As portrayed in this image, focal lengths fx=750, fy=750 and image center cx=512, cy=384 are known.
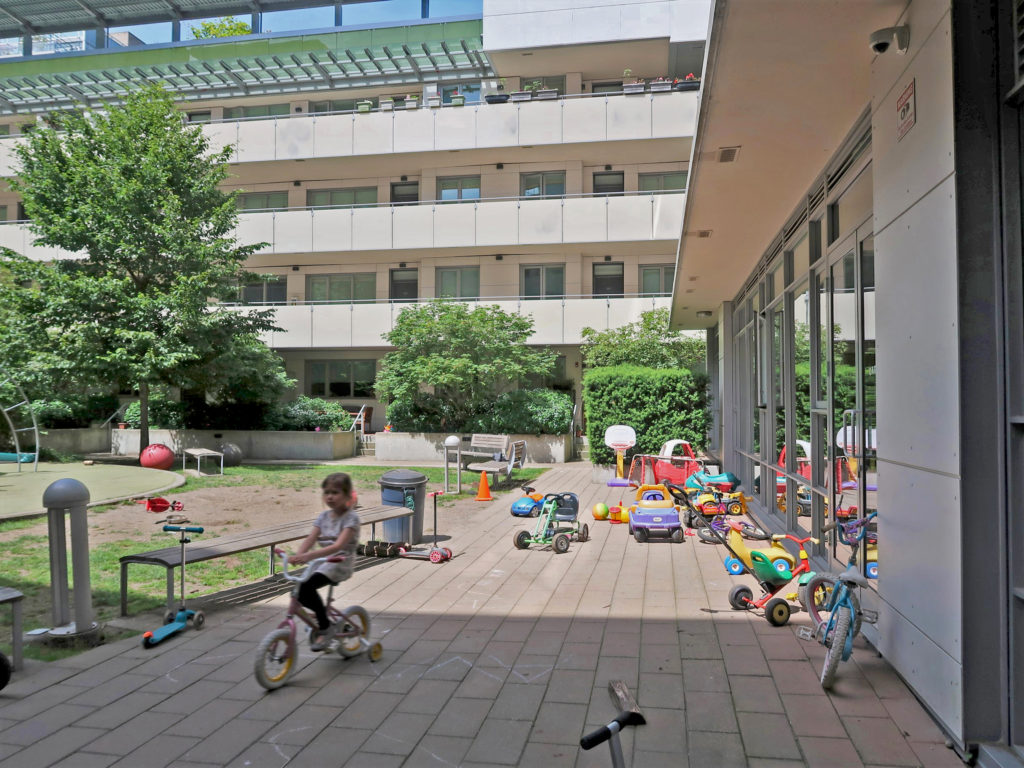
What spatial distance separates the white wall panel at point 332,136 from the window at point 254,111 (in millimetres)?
4423

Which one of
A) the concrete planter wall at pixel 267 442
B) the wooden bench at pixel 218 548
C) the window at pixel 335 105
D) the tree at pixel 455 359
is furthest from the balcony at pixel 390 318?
the wooden bench at pixel 218 548

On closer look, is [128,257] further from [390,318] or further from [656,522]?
[656,522]

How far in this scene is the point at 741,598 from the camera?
595 centimetres

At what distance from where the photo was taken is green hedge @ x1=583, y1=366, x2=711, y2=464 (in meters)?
15.5

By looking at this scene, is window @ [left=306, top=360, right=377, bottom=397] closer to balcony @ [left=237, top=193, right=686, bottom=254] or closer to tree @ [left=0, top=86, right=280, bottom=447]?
balcony @ [left=237, top=193, right=686, bottom=254]

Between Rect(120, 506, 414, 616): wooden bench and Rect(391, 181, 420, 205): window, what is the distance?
22.0 m

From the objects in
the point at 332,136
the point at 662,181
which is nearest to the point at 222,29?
the point at 332,136

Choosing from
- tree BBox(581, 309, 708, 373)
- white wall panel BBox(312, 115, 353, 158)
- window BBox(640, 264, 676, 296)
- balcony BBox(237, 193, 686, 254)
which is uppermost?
white wall panel BBox(312, 115, 353, 158)

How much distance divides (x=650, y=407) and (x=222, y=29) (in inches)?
1183

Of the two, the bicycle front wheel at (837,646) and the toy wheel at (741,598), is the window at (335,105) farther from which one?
the bicycle front wheel at (837,646)

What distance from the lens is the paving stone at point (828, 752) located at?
3368 mm

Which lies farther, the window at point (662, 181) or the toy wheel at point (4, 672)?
the window at point (662, 181)

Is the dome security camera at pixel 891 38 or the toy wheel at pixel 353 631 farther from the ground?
the dome security camera at pixel 891 38

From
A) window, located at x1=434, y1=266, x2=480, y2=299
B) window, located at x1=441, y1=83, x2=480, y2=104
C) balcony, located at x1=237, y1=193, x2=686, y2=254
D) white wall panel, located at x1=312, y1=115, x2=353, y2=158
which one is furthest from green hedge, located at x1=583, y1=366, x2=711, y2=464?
window, located at x1=441, y1=83, x2=480, y2=104
